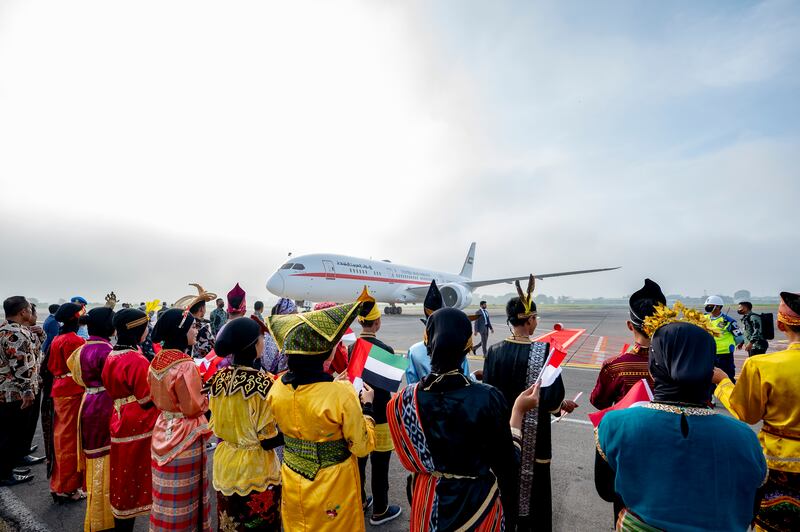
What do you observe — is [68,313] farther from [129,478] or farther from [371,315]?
[371,315]

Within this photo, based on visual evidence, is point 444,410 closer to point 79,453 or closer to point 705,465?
point 705,465

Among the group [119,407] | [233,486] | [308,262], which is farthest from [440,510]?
[308,262]

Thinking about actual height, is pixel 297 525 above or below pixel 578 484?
above

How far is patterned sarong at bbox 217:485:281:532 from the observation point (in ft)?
8.70

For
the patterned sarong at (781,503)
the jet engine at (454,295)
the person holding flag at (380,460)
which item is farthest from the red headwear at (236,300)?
the jet engine at (454,295)

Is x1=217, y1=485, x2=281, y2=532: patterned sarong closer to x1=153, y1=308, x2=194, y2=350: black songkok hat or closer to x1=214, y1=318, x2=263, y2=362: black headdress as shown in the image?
x1=214, y1=318, x2=263, y2=362: black headdress

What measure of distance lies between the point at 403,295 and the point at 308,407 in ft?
83.5

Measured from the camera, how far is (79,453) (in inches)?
148

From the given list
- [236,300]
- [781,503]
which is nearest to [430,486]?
[781,503]

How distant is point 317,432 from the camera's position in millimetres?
2264

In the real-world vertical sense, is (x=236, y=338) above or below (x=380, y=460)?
above

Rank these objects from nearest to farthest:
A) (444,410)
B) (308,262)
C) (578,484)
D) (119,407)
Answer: (444,410)
(119,407)
(578,484)
(308,262)

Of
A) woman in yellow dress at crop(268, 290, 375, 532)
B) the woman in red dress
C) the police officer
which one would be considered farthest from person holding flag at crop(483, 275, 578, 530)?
the police officer

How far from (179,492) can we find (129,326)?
1549mm
